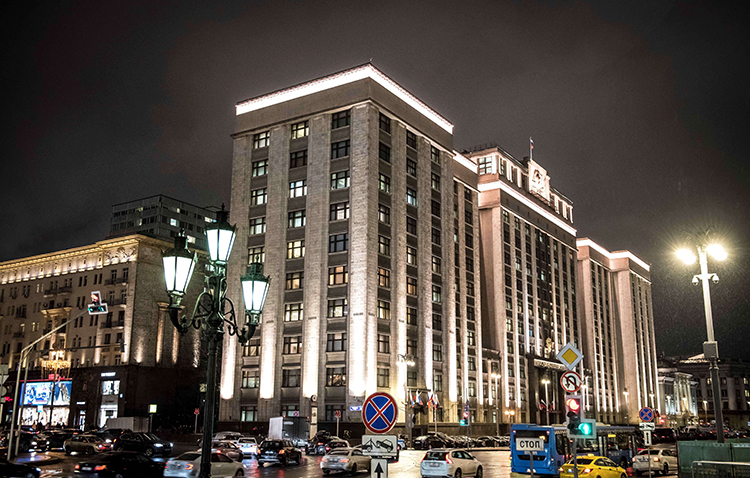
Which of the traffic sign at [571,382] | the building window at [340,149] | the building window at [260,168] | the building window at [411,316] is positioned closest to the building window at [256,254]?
the building window at [260,168]

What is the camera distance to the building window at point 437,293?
242 ft

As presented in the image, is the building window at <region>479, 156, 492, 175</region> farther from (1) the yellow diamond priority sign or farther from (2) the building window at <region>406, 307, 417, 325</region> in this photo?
(1) the yellow diamond priority sign

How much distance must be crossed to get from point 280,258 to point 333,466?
3794 cm

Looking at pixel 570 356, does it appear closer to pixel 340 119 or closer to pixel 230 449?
pixel 230 449

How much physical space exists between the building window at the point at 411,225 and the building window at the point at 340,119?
12.2m

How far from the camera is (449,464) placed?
2947 centimetres

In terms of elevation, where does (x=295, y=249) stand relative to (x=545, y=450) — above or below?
above

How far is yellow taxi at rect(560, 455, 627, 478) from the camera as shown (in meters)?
27.6

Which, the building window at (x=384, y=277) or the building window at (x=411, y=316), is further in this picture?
the building window at (x=411, y=316)

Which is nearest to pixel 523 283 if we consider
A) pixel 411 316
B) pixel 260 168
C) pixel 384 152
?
pixel 411 316

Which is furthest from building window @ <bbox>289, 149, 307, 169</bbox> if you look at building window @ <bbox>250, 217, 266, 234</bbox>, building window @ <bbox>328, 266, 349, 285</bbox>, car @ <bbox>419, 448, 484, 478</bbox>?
car @ <bbox>419, 448, 484, 478</bbox>

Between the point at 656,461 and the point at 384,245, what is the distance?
36.0 meters

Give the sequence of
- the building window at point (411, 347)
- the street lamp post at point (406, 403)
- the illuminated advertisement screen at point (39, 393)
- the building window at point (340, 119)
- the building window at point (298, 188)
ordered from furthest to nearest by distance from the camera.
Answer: the illuminated advertisement screen at point (39, 393)
the building window at point (298, 188)
the building window at point (340, 119)
the building window at point (411, 347)
the street lamp post at point (406, 403)

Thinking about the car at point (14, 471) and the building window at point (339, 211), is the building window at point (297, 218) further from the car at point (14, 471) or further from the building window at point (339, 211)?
the car at point (14, 471)
